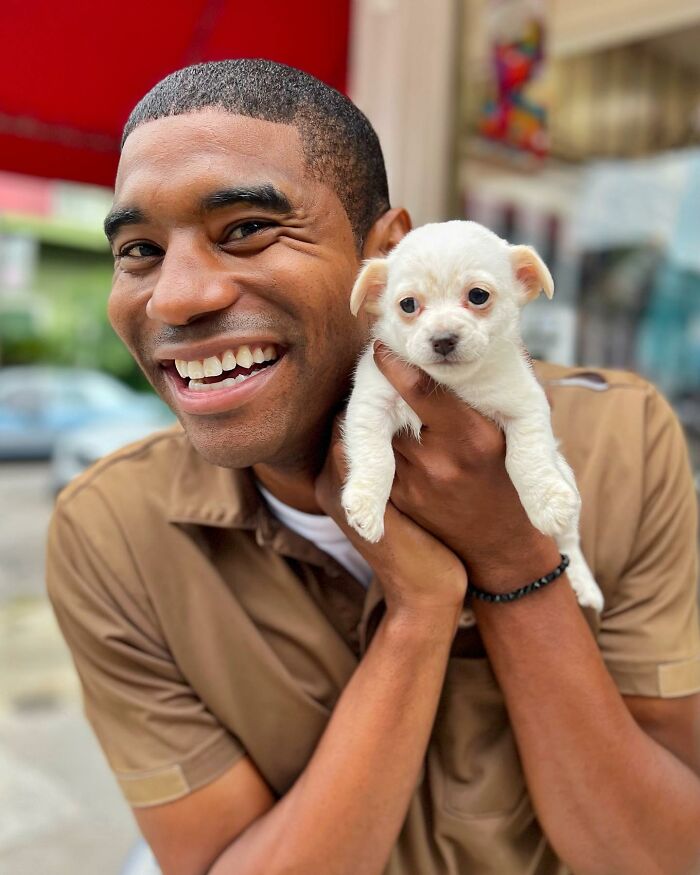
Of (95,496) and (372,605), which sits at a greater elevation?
(95,496)

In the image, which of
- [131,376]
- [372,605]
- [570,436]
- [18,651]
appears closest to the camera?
[372,605]

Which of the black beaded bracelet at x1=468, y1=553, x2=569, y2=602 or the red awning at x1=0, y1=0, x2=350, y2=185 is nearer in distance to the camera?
the black beaded bracelet at x1=468, y1=553, x2=569, y2=602

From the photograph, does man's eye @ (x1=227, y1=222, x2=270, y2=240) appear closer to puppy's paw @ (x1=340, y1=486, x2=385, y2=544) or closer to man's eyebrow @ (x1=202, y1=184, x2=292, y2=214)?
man's eyebrow @ (x1=202, y1=184, x2=292, y2=214)

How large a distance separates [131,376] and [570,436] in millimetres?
12923

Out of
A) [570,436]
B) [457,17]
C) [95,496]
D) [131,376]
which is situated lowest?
[131,376]

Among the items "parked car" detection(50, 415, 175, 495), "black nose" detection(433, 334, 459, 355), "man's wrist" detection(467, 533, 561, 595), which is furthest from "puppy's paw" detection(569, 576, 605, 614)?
"parked car" detection(50, 415, 175, 495)

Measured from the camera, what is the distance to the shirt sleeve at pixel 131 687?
1489 millimetres

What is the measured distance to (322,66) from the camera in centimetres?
308

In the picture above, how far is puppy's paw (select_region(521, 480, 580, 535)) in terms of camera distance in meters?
1.14

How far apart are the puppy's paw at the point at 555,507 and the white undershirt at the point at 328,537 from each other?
1.63ft

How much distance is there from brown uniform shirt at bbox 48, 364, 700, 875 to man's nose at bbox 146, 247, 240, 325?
43cm

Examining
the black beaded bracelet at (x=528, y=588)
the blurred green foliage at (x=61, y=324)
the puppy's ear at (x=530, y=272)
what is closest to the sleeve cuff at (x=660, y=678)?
the black beaded bracelet at (x=528, y=588)

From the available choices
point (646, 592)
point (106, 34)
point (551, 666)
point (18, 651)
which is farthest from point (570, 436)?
point (18, 651)

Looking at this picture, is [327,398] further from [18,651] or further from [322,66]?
[18,651]
